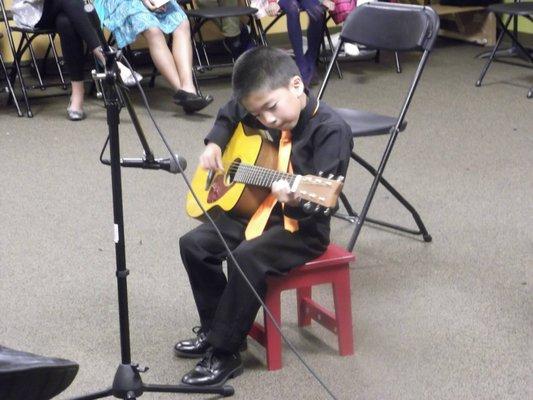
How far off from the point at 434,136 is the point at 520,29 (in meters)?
2.61

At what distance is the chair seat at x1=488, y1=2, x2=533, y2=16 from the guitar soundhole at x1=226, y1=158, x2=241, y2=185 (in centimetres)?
310

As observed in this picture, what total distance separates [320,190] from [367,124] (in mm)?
916

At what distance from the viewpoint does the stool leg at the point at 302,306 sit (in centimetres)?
242

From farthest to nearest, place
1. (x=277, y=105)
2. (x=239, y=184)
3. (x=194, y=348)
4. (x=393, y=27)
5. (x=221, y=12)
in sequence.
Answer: (x=221, y=12) → (x=393, y=27) → (x=194, y=348) → (x=239, y=184) → (x=277, y=105)

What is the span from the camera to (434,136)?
4.14 meters

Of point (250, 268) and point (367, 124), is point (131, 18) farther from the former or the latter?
point (250, 268)

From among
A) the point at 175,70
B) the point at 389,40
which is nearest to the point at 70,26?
the point at 175,70

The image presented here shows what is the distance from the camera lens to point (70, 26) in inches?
181

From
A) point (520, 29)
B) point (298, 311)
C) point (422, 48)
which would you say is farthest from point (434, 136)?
point (520, 29)

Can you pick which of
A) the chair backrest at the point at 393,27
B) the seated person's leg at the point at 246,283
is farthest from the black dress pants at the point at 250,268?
the chair backrest at the point at 393,27

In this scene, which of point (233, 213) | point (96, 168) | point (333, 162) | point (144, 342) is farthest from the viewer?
point (96, 168)

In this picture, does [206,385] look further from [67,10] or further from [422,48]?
[67,10]

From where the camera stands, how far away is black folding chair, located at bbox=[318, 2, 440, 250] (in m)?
2.70

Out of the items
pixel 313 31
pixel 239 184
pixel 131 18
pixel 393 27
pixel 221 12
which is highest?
pixel 393 27
